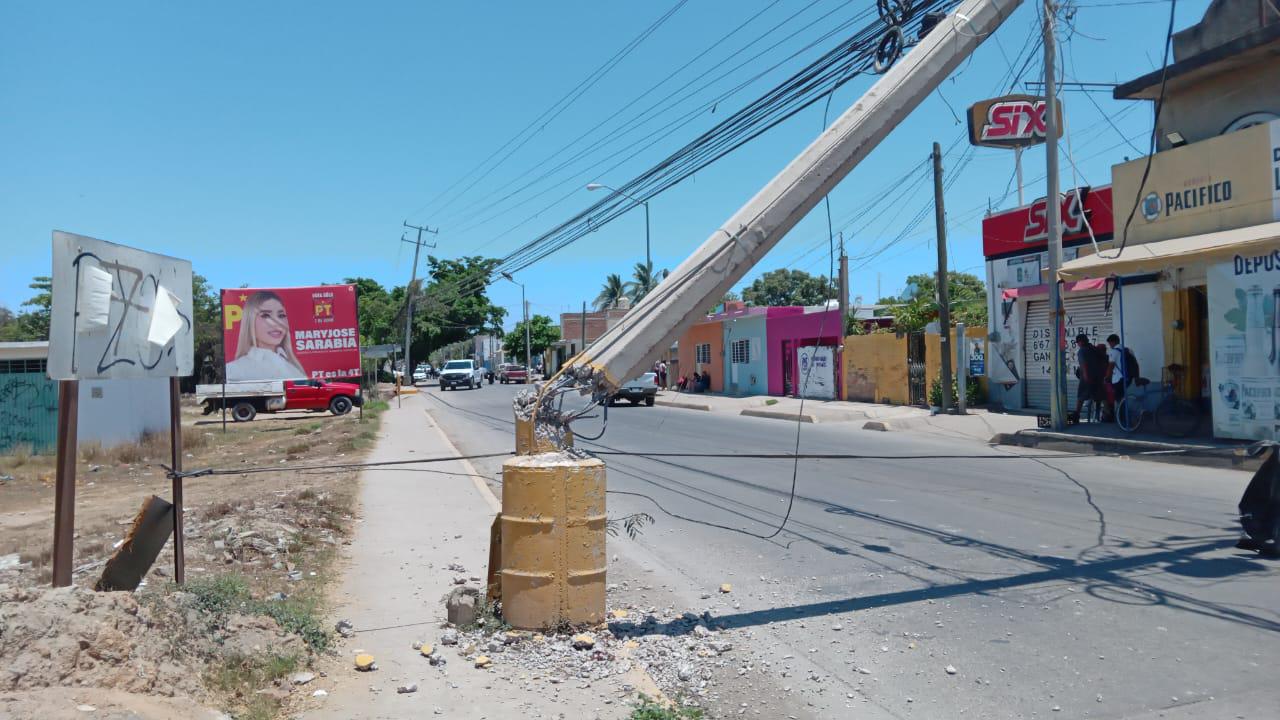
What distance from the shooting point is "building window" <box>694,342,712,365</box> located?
4525 cm

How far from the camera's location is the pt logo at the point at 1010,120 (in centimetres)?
2264

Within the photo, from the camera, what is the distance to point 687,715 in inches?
165

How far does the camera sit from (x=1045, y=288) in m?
21.4

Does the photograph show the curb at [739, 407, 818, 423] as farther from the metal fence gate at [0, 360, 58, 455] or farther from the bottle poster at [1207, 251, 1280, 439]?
the metal fence gate at [0, 360, 58, 455]

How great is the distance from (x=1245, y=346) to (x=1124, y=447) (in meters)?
2.39

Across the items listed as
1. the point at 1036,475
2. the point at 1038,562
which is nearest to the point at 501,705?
the point at 1038,562

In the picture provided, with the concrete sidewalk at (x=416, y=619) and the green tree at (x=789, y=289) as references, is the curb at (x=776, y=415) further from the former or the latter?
Answer: the green tree at (x=789, y=289)

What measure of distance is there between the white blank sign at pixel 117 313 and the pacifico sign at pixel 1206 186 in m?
13.4

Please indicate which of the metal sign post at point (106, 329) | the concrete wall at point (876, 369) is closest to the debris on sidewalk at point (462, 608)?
the metal sign post at point (106, 329)

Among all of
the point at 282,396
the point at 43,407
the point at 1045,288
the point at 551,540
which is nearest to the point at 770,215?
the point at 551,540

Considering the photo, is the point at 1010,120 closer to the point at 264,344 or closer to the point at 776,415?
the point at 776,415

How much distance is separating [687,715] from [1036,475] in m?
9.59

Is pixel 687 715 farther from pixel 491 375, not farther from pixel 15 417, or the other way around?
pixel 491 375

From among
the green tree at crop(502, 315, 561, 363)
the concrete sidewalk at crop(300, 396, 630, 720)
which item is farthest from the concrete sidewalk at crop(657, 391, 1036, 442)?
the green tree at crop(502, 315, 561, 363)
